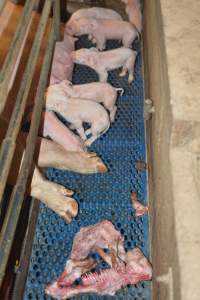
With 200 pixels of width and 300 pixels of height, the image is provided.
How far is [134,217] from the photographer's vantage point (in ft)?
8.84

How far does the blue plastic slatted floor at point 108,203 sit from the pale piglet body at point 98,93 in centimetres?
17

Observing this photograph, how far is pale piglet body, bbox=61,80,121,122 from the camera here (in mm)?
3223

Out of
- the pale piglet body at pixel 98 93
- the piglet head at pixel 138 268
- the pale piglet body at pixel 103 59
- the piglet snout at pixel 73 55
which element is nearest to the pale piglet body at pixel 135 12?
the pale piglet body at pixel 103 59

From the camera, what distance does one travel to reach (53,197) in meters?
2.59

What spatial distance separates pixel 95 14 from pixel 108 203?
A: 8.61 ft

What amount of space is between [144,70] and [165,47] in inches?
65.7

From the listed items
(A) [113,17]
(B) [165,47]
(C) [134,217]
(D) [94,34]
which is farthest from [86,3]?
(C) [134,217]

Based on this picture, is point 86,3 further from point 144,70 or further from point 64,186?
point 64,186

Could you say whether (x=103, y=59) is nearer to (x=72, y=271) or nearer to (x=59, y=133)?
(x=59, y=133)

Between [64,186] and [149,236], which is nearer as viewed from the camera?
[149,236]

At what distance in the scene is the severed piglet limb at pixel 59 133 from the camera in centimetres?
292

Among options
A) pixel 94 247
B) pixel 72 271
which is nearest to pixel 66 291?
pixel 72 271

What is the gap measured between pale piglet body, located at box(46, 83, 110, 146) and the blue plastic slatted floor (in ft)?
0.55

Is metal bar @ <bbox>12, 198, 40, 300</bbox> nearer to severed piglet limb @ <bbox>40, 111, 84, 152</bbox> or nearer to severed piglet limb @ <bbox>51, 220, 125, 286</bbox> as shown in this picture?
severed piglet limb @ <bbox>51, 220, 125, 286</bbox>
